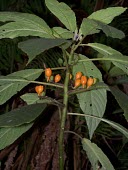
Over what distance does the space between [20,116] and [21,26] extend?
0.19 meters

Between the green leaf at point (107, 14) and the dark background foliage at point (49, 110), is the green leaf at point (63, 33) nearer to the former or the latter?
the green leaf at point (107, 14)

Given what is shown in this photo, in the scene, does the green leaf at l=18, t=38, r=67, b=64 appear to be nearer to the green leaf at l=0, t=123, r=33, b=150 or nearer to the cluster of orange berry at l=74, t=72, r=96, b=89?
the cluster of orange berry at l=74, t=72, r=96, b=89

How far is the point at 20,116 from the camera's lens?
1.96ft

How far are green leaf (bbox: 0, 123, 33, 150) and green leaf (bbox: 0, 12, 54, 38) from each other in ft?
0.75

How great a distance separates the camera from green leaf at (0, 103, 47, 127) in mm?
562

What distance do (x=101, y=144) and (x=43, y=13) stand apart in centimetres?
83

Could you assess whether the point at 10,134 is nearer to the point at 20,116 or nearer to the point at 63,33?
the point at 20,116

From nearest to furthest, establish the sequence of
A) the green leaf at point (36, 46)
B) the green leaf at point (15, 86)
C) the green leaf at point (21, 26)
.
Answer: the green leaf at point (36, 46), the green leaf at point (21, 26), the green leaf at point (15, 86)

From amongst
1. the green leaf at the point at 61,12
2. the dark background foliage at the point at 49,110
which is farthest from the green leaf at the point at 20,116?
the dark background foliage at the point at 49,110

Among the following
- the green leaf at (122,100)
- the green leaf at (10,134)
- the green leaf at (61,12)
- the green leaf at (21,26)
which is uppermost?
the green leaf at (61,12)

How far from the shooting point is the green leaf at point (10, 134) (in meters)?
0.74

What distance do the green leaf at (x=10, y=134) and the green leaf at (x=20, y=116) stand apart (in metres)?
0.11

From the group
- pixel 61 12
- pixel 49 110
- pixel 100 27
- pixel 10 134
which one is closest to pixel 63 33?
pixel 61 12

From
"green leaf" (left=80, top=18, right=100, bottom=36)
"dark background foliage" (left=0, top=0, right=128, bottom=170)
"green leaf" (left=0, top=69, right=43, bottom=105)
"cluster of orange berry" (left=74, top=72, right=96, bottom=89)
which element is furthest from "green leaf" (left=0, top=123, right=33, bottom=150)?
"dark background foliage" (left=0, top=0, right=128, bottom=170)
